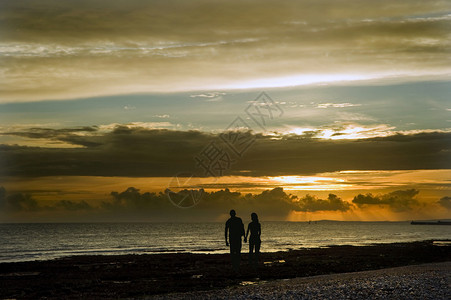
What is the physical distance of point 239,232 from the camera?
990 inches

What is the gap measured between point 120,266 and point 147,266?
2679 mm

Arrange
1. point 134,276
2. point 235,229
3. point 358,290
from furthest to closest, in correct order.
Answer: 1. point 134,276
2. point 235,229
3. point 358,290

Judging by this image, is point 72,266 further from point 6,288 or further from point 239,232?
point 239,232

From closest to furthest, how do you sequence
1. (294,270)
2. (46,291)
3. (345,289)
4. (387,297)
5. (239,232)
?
(387,297) → (345,289) → (239,232) → (46,291) → (294,270)

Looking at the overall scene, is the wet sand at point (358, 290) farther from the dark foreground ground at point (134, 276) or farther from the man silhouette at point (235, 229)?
the dark foreground ground at point (134, 276)

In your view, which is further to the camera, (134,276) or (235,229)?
(134,276)

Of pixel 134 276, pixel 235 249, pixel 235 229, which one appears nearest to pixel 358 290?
pixel 235 229

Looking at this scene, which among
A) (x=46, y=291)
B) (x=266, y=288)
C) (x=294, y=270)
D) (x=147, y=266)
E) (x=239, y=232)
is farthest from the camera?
(x=147, y=266)

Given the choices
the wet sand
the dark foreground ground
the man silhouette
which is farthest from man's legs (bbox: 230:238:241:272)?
the wet sand

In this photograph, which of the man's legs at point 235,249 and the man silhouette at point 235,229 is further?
the man's legs at point 235,249

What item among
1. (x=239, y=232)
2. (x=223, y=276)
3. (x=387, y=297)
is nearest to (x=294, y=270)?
(x=223, y=276)

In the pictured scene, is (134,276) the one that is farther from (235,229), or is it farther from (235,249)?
(235,229)

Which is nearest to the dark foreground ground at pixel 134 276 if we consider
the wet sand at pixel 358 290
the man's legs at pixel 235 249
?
the man's legs at pixel 235 249

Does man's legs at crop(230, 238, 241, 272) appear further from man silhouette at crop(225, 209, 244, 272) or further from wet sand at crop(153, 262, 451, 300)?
wet sand at crop(153, 262, 451, 300)
